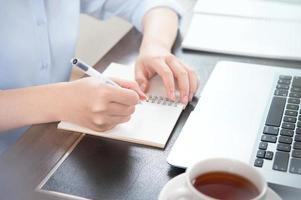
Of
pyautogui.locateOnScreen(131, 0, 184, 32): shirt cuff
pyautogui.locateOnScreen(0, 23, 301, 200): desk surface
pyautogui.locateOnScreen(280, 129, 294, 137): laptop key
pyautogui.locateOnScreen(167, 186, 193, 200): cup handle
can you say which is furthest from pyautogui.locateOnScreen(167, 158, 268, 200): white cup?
pyautogui.locateOnScreen(131, 0, 184, 32): shirt cuff

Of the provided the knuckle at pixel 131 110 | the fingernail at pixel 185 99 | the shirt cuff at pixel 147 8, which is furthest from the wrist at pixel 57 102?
the shirt cuff at pixel 147 8

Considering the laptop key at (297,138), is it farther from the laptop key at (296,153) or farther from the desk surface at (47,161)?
the desk surface at (47,161)

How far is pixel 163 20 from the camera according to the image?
1.15m

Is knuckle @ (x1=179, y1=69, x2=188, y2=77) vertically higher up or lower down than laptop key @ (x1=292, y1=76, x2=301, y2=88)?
higher up

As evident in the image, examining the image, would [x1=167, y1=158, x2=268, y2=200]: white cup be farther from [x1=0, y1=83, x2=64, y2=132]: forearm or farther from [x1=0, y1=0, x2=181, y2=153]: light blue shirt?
[x1=0, y1=0, x2=181, y2=153]: light blue shirt

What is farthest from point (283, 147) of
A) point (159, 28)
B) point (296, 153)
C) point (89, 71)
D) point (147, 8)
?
point (147, 8)

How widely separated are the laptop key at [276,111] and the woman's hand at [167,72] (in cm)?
15

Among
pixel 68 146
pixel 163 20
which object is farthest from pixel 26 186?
pixel 163 20

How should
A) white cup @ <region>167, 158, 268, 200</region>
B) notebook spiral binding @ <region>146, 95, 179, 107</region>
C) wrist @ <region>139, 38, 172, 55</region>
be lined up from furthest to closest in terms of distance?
wrist @ <region>139, 38, 172, 55</region> → notebook spiral binding @ <region>146, 95, 179, 107</region> → white cup @ <region>167, 158, 268, 200</region>

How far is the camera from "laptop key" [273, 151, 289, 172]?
69cm

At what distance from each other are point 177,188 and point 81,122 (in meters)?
0.28

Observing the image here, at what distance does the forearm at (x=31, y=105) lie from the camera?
0.81 m

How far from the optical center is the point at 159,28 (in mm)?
1118

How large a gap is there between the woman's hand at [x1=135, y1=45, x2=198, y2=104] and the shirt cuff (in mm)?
199
